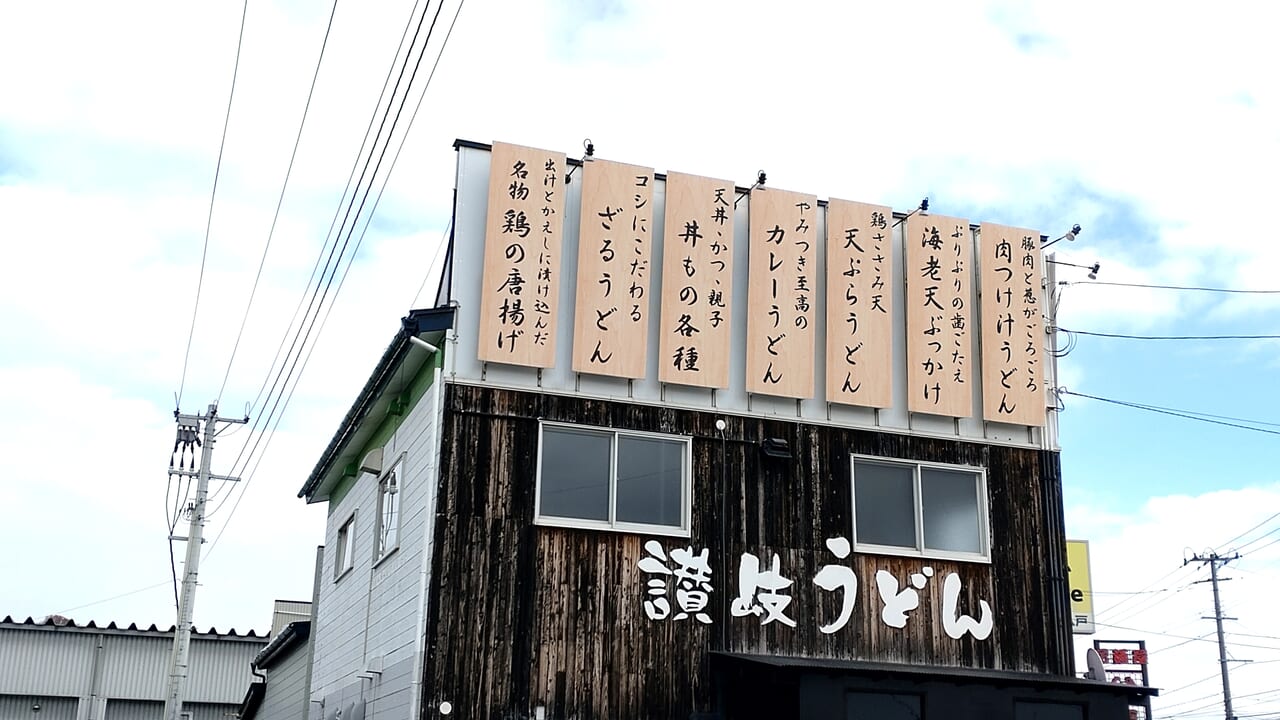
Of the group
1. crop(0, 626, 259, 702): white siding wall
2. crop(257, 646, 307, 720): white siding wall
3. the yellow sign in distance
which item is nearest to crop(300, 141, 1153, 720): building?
the yellow sign in distance

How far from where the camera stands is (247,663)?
39.0 m

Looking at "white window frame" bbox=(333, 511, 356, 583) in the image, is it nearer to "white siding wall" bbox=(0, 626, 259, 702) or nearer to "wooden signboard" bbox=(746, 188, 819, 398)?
"wooden signboard" bbox=(746, 188, 819, 398)

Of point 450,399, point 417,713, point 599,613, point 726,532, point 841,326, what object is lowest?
point 417,713

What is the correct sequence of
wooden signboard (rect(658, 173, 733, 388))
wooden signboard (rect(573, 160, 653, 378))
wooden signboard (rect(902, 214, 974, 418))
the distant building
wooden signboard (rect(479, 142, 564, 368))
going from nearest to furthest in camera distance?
wooden signboard (rect(479, 142, 564, 368)) → wooden signboard (rect(573, 160, 653, 378)) → wooden signboard (rect(658, 173, 733, 388)) → wooden signboard (rect(902, 214, 974, 418)) → the distant building

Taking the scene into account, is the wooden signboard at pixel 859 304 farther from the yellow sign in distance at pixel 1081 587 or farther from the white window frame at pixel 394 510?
the white window frame at pixel 394 510

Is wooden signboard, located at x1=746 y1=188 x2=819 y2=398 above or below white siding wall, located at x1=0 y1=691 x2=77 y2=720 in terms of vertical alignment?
above

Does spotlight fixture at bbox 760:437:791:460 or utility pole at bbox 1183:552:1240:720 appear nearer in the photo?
spotlight fixture at bbox 760:437:791:460

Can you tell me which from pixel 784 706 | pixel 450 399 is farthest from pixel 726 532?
pixel 450 399

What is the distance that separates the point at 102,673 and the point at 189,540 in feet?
42.4

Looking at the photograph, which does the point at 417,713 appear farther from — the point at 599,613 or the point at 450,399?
the point at 450,399

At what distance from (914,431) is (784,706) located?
13.7ft

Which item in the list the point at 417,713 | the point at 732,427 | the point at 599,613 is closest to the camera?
the point at 417,713

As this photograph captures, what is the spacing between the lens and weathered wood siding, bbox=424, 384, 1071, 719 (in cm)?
1412

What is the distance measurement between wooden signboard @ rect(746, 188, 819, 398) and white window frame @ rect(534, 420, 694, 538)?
128 centimetres
